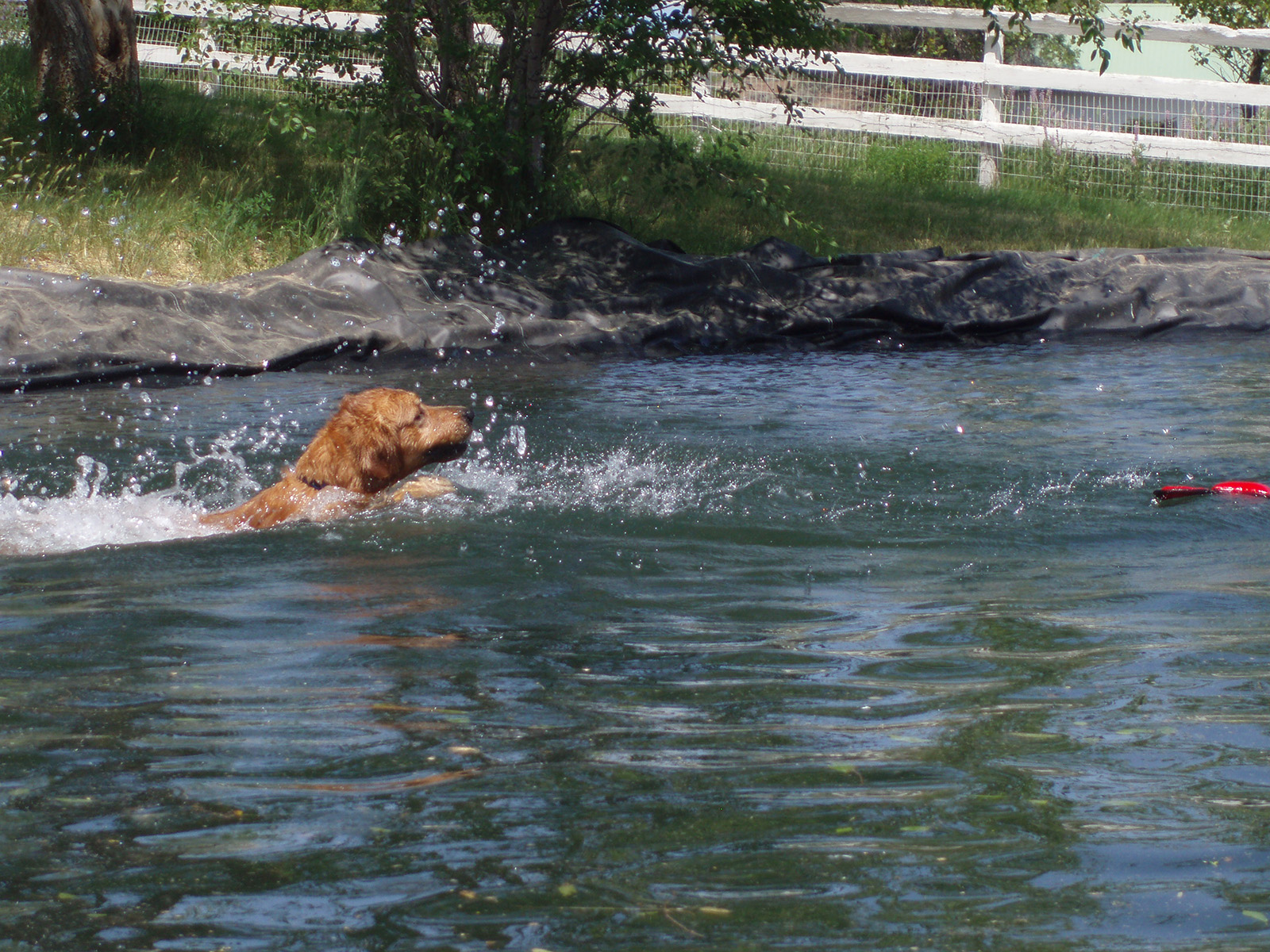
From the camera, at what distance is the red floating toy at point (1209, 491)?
268 inches

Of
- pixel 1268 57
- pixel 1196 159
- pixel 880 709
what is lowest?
pixel 880 709

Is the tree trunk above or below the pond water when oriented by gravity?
above

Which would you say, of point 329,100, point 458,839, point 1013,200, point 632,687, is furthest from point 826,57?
point 458,839

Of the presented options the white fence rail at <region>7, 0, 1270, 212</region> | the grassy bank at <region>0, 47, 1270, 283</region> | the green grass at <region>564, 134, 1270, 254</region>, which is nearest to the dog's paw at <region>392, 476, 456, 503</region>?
the grassy bank at <region>0, 47, 1270, 283</region>

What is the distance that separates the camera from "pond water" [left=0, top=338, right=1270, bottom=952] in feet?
8.84

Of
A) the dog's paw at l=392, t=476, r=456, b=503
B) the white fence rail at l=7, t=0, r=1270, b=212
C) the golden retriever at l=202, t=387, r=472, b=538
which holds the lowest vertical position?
the dog's paw at l=392, t=476, r=456, b=503

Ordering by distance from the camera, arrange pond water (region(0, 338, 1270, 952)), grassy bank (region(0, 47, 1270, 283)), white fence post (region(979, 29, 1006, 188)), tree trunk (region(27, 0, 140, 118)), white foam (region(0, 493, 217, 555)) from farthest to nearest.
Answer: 1. white fence post (region(979, 29, 1006, 188))
2. tree trunk (region(27, 0, 140, 118))
3. grassy bank (region(0, 47, 1270, 283))
4. white foam (region(0, 493, 217, 555))
5. pond water (region(0, 338, 1270, 952))

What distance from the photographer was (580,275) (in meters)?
12.6

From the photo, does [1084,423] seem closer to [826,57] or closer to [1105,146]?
[826,57]

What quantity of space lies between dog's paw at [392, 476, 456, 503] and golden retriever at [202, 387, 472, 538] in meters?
0.18

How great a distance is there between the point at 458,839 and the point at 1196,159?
56.8 feet

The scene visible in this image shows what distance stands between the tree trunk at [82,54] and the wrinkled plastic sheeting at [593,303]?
17.0 ft

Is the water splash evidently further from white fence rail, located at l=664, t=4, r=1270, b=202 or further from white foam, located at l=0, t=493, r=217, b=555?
white fence rail, located at l=664, t=4, r=1270, b=202

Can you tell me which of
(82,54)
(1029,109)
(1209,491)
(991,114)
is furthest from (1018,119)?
(1209,491)
